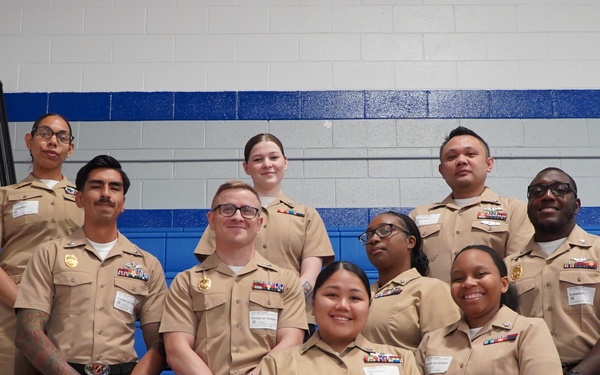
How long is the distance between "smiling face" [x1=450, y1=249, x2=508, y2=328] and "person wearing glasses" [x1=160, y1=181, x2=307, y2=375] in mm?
696

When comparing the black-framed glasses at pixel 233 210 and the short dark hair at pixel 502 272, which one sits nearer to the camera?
the short dark hair at pixel 502 272

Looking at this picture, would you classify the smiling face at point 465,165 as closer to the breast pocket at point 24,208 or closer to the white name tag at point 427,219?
the white name tag at point 427,219

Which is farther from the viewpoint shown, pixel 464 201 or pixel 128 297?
pixel 464 201

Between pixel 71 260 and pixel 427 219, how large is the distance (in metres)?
1.84

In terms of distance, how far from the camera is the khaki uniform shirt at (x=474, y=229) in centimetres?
412

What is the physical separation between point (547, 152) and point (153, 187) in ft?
10.3

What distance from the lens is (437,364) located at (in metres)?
3.22

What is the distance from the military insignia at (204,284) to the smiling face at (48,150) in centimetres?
126

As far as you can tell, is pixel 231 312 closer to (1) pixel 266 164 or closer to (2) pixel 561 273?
(1) pixel 266 164

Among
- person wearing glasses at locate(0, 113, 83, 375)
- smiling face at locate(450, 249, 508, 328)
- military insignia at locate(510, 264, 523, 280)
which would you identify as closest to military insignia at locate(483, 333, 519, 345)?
smiling face at locate(450, 249, 508, 328)

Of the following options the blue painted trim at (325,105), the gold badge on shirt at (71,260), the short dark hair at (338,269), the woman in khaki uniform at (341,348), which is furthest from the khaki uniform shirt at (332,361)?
the blue painted trim at (325,105)

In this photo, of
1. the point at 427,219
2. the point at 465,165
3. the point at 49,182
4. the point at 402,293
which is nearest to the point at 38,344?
Answer: the point at 49,182

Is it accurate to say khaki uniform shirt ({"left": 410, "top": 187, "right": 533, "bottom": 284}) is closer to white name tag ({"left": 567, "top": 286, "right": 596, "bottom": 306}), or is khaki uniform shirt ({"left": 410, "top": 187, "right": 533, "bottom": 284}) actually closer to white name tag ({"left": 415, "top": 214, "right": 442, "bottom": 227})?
white name tag ({"left": 415, "top": 214, "right": 442, "bottom": 227})

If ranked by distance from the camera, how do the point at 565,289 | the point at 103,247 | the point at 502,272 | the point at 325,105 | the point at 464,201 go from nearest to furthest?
the point at 502,272 < the point at 565,289 < the point at 103,247 < the point at 464,201 < the point at 325,105
